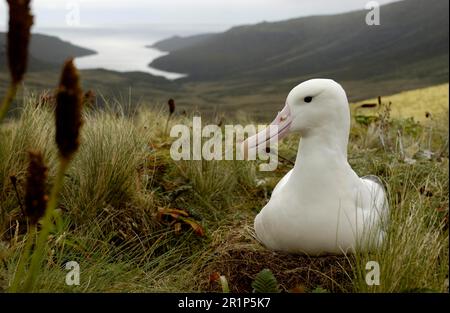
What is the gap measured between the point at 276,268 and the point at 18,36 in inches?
89.8

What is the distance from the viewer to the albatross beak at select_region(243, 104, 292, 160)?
313 centimetres

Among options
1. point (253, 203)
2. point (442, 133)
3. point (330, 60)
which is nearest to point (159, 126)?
point (253, 203)

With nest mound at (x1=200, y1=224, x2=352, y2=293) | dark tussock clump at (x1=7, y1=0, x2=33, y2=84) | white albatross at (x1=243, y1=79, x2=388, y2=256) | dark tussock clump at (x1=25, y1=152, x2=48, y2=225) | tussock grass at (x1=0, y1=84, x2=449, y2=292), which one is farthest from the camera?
nest mound at (x1=200, y1=224, x2=352, y2=293)

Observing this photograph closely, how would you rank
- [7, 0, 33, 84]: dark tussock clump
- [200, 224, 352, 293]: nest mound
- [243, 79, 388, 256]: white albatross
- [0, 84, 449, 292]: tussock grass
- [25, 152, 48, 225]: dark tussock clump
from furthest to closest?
[200, 224, 352, 293]: nest mound → [243, 79, 388, 256]: white albatross → [0, 84, 449, 292]: tussock grass → [25, 152, 48, 225]: dark tussock clump → [7, 0, 33, 84]: dark tussock clump

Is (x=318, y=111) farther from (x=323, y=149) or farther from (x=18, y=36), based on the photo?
(x=18, y=36)

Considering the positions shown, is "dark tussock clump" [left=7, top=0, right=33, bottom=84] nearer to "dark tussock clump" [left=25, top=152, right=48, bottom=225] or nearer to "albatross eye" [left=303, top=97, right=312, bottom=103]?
"dark tussock clump" [left=25, top=152, right=48, bottom=225]

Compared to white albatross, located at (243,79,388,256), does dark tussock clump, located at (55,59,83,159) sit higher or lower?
higher

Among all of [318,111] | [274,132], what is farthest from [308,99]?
[274,132]

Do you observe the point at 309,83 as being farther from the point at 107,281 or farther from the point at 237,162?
the point at 237,162

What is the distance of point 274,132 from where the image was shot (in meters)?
3.18

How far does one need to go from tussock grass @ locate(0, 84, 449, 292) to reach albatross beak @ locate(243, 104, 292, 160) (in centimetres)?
63

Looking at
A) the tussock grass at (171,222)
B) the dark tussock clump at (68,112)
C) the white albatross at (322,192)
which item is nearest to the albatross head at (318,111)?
the white albatross at (322,192)

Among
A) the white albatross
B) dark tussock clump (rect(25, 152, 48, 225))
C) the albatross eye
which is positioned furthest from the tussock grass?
dark tussock clump (rect(25, 152, 48, 225))

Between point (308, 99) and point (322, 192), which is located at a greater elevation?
point (308, 99)
